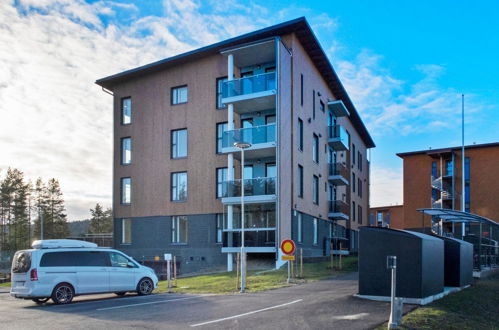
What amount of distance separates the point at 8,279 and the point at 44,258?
24382 mm

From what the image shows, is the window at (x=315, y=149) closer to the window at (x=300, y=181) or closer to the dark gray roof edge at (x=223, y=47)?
the window at (x=300, y=181)

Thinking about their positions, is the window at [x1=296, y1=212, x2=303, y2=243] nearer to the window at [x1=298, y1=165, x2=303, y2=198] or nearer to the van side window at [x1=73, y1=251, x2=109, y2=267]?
the window at [x1=298, y1=165, x2=303, y2=198]

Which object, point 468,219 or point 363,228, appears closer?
point 363,228

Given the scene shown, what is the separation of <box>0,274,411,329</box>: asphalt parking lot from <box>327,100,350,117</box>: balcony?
80.3 feet

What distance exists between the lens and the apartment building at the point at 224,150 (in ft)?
93.6

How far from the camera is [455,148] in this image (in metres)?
60.8

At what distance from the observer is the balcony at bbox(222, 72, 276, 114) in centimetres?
2847

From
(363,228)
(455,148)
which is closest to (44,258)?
(363,228)

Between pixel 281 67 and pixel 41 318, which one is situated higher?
pixel 281 67

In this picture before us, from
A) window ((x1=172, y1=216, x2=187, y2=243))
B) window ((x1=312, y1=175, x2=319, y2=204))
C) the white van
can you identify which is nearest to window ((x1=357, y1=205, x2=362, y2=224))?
window ((x1=312, y1=175, x2=319, y2=204))

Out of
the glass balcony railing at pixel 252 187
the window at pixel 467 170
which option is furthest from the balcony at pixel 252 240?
the window at pixel 467 170

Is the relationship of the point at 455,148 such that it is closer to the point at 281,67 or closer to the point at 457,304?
the point at 281,67

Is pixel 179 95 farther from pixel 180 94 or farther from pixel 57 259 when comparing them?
pixel 57 259

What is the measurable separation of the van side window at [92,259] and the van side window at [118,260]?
22 centimetres
